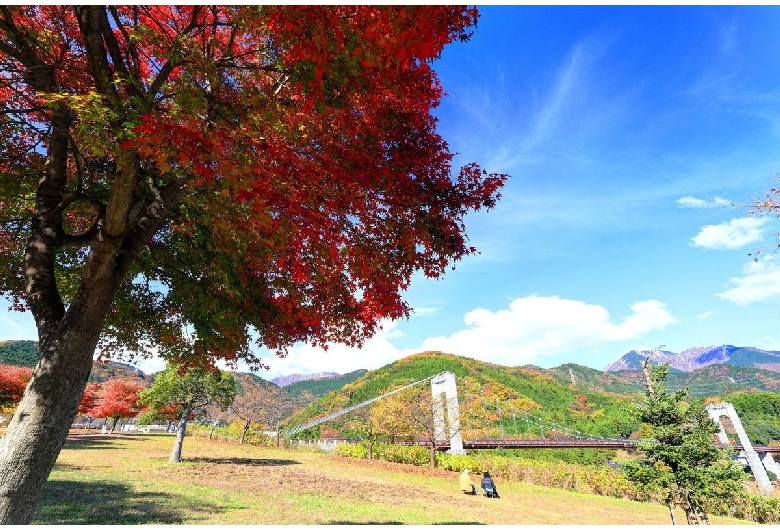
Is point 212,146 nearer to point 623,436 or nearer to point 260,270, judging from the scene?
point 260,270

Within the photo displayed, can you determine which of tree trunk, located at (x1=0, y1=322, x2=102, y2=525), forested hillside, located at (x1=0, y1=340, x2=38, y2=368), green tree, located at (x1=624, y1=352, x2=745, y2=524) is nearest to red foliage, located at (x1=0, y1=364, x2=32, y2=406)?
tree trunk, located at (x1=0, y1=322, x2=102, y2=525)

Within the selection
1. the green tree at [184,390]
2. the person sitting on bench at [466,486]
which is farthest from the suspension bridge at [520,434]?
the green tree at [184,390]

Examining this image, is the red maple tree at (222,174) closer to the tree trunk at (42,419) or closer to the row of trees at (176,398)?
the tree trunk at (42,419)

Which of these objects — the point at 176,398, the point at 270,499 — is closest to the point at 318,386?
the point at 176,398

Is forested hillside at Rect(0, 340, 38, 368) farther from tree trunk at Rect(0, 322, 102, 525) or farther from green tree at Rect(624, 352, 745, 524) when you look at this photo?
green tree at Rect(624, 352, 745, 524)

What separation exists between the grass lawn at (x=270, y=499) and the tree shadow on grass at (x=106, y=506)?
0.06 feet

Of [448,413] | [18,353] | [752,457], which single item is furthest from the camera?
[18,353]

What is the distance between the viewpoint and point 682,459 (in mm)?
11734

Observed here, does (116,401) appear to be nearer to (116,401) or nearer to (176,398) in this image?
(116,401)

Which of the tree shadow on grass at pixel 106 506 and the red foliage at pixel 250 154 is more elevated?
the red foliage at pixel 250 154

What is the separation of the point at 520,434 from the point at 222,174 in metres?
53.7

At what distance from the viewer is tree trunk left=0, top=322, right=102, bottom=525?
11.6ft

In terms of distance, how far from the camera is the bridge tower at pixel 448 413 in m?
26.4

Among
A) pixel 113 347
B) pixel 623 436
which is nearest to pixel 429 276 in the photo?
pixel 113 347
